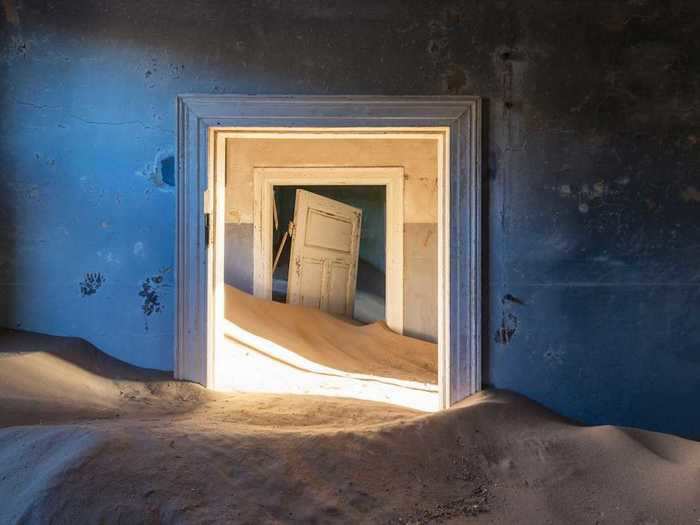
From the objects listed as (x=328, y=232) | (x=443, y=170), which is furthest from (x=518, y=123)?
(x=328, y=232)

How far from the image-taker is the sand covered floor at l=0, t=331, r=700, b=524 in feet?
7.12

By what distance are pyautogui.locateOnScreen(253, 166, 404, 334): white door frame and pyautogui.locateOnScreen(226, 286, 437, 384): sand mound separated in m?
0.32

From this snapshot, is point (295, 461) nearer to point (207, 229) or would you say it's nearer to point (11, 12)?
point (207, 229)

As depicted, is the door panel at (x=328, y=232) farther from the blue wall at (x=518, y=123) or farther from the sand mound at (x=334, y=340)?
the blue wall at (x=518, y=123)

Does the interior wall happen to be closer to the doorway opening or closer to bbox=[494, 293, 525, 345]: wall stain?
the doorway opening

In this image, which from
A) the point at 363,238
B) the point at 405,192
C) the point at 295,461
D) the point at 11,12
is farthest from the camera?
the point at 363,238

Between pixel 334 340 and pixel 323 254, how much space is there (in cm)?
135

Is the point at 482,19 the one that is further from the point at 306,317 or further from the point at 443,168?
the point at 306,317

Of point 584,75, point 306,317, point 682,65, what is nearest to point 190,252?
point 584,75

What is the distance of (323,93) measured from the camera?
11.7 ft

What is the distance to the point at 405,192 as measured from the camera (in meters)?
6.86

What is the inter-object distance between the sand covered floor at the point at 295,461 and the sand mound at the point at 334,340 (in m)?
Answer: 2.36

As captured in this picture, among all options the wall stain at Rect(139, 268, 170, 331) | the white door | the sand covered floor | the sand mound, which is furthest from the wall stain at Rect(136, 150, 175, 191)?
the white door

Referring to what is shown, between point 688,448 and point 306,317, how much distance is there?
14.6ft
